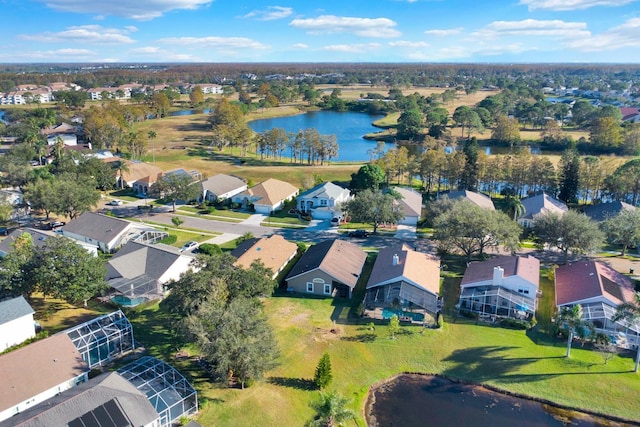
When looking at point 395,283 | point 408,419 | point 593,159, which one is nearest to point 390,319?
→ point 395,283

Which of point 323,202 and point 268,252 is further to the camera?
point 323,202

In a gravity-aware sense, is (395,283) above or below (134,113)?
below

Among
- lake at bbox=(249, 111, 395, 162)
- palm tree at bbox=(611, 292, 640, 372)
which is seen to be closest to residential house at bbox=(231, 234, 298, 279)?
palm tree at bbox=(611, 292, 640, 372)

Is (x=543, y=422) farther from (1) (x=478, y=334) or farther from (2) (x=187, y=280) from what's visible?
(2) (x=187, y=280)

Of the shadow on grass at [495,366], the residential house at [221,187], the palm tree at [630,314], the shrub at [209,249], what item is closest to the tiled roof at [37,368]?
the shrub at [209,249]

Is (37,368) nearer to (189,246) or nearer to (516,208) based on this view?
(189,246)

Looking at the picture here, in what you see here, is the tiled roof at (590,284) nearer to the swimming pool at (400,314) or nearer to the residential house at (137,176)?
the swimming pool at (400,314)

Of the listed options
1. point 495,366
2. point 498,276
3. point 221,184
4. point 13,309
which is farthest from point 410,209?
point 13,309
